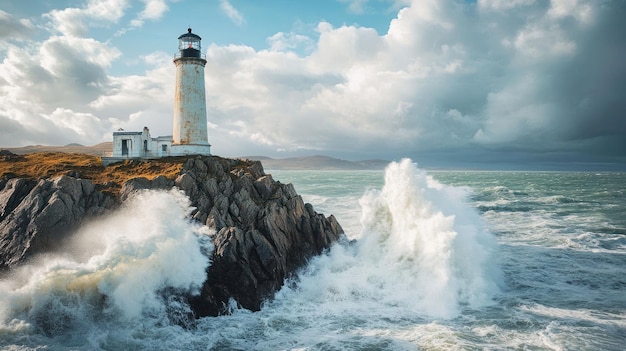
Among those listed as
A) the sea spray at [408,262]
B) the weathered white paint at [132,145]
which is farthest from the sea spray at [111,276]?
the weathered white paint at [132,145]

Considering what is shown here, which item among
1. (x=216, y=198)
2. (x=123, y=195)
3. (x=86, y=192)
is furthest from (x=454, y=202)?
(x=86, y=192)

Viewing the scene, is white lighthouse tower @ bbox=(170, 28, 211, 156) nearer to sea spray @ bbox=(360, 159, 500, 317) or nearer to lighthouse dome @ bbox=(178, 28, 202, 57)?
lighthouse dome @ bbox=(178, 28, 202, 57)

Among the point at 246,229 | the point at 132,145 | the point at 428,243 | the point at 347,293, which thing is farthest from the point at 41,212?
the point at 428,243

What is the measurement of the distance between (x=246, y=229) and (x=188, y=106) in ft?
45.0

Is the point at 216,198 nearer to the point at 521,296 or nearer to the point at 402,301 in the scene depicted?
the point at 402,301

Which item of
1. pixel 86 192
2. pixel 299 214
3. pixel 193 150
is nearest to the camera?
pixel 86 192

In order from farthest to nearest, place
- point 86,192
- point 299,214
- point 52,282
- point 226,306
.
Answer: point 299,214 → point 86,192 → point 226,306 → point 52,282

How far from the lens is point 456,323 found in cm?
1272

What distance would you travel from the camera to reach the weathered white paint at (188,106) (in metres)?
26.8

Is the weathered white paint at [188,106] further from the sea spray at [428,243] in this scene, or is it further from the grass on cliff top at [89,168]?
the sea spray at [428,243]

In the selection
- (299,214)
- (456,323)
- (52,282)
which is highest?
(299,214)

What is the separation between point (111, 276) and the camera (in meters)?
13.1

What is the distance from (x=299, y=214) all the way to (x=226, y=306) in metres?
6.16

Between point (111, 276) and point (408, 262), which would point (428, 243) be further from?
point (111, 276)
